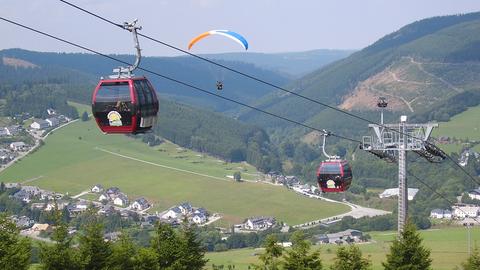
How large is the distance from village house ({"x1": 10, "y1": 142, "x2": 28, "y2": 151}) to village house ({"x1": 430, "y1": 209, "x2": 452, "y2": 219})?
3337 inches

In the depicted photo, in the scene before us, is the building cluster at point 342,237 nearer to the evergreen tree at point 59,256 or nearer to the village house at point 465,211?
the village house at point 465,211

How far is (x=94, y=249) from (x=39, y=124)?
17021 centimetres

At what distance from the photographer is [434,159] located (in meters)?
32.5

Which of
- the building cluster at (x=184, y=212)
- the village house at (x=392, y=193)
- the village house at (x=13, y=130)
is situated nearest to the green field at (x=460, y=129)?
the village house at (x=392, y=193)

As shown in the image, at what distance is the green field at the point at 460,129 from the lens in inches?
6644

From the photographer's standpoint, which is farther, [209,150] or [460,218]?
[209,150]

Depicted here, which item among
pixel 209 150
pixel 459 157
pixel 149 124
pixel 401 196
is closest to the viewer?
pixel 149 124

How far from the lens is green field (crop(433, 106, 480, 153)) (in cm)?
16875

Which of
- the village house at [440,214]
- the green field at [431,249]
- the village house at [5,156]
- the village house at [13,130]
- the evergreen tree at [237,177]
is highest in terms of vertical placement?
the village house at [13,130]

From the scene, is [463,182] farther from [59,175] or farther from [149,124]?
[149,124]

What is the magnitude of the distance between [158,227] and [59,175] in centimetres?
11965

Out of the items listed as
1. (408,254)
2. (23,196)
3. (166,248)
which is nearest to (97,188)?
(23,196)

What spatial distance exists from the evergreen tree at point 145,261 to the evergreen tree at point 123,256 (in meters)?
0.14

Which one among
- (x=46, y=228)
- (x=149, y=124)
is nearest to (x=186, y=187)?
(x=46, y=228)
